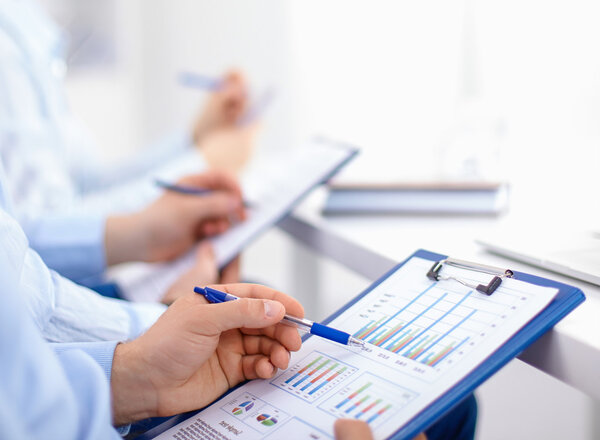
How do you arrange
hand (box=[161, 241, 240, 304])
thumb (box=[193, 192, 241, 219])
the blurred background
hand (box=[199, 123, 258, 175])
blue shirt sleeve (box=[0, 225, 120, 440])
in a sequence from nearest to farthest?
blue shirt sleeve (box=[0, 225, 120, 440]) → hand (box=[161, 241, 240, 304]) → thumb (box=[193, 192, 241, 219]) → the blurred background → hand (box=[199, 123, 258, 175])

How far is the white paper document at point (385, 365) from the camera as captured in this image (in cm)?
36

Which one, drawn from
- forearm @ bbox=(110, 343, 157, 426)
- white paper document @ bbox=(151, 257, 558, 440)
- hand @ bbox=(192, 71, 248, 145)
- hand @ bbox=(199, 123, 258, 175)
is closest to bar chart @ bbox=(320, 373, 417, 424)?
white paper document @ bbox=(151, 257, 558, 440)

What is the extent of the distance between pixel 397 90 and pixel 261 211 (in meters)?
0.93

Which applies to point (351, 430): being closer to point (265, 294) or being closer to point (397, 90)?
point (265, 294)

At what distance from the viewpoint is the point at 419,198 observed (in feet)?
2.57

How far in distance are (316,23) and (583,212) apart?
1156 millimetres

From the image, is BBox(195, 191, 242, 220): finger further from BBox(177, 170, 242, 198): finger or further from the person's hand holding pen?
the person's hand holding pen

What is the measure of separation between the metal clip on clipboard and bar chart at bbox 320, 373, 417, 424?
0.32ft

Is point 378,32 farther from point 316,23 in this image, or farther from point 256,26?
point 256,26

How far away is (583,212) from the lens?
0.76 meters

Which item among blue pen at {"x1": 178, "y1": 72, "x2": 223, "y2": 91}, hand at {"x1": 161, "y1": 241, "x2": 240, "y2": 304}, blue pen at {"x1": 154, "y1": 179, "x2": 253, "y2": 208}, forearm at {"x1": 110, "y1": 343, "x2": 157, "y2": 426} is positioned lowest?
hand at {"x1": 161, "y1": 241, "x2": 240, "y2": 304}

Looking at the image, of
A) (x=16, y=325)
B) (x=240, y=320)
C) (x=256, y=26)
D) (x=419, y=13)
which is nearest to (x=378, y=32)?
(x=419, y=13)

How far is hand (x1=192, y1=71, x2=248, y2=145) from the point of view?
121 centimetres

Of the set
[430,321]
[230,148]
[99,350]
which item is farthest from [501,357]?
[230,148]
